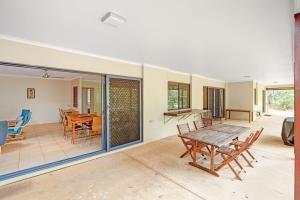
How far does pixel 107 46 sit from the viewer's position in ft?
9.82

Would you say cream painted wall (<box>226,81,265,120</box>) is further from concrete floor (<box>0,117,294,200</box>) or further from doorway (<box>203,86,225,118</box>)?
concrete floor (<box>0,117,294,200</box>)

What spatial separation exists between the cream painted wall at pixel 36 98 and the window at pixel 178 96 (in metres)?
5.98

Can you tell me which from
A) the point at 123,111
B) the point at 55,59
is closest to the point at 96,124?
the point at 123,111

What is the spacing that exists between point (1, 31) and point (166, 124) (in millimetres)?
4570

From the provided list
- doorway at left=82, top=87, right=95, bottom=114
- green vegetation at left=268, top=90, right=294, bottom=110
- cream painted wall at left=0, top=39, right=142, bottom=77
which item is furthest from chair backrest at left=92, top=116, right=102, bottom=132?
green vegetation at left=268, top=90, right=294, bottom=110

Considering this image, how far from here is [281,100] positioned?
16.6 metres

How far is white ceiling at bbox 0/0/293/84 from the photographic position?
1657mm

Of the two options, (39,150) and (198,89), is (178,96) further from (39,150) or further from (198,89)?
(39,150)

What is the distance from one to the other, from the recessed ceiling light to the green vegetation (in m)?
18.8

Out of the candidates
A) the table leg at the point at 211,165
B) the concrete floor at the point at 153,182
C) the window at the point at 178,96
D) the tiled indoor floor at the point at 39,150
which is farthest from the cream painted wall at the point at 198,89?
the tiled indoor floor at the point at 39,150

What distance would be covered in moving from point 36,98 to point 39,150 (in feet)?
15.6

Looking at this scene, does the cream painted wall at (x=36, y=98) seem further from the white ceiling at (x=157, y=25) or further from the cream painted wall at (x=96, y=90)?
the white ceiling at (x=157, y=25)

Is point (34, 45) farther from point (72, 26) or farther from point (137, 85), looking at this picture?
point (137, 85)

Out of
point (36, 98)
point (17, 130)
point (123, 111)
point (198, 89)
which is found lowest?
point (17, 130)
